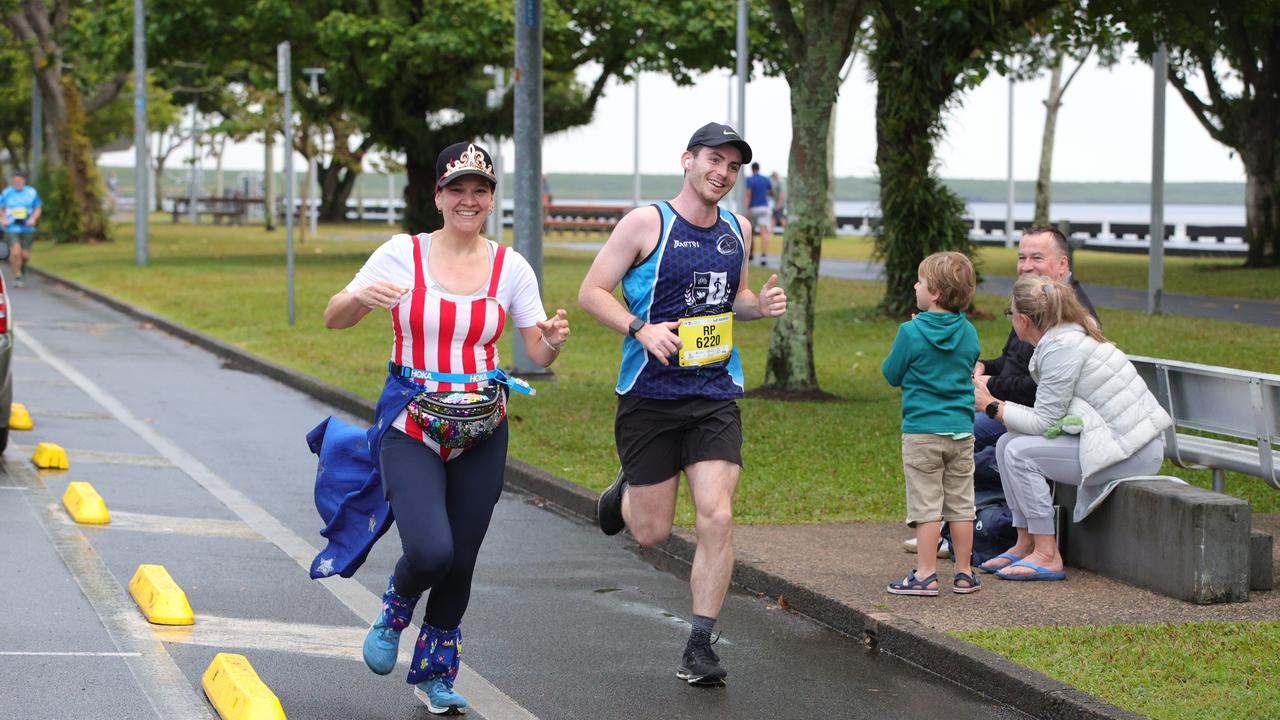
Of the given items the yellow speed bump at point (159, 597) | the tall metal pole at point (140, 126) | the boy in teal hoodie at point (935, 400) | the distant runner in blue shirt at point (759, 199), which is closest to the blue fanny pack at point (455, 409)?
the yellow speed bump at point (159, 597)

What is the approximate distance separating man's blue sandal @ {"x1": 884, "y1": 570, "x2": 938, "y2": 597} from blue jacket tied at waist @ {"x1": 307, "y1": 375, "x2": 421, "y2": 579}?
2.48 metres

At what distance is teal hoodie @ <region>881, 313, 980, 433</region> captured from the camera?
24.8 ft

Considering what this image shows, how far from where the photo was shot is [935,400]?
7.61 metres

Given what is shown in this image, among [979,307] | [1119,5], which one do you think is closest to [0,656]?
[1119,5]

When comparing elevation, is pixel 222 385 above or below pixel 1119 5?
below

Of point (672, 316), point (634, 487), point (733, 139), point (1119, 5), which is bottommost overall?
point (634, 487)

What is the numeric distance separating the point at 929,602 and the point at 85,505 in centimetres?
453

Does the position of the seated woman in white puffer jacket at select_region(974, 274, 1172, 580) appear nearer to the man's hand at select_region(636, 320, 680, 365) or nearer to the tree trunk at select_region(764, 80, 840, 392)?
the man's hand at select_region(636, 320, 680, 365)

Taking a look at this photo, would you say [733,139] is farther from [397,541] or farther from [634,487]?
[397,541]

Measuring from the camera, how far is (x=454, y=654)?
6.00m

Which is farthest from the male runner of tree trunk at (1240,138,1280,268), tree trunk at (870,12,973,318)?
tree trunk at (1240,138,1280,268)

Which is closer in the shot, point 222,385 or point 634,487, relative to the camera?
point 634,487

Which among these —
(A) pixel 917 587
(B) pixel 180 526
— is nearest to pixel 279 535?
(B) pixel 180 526

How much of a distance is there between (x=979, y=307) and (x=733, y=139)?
55.7ft
